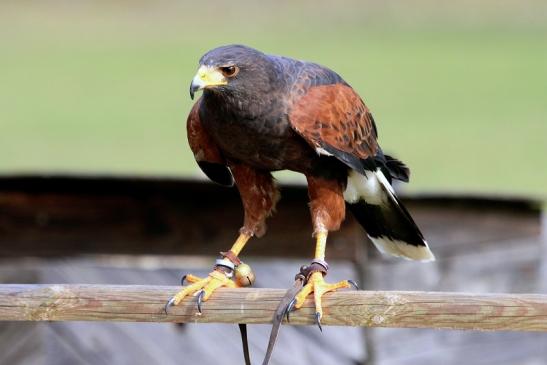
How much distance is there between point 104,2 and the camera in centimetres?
2797

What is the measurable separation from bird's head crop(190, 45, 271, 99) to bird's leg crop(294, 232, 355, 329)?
2.10 ft

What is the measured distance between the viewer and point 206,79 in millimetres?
4133

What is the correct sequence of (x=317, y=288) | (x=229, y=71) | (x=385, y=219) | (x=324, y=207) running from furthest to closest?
1. (x=385, y=219)
2. (x=324, y=207)
3. (x=229, y=71)
4. (x=317, y=288)

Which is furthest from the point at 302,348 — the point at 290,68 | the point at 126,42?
the point at 126,42

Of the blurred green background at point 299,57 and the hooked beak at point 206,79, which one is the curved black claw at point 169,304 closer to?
the hooked beak at point 206,79


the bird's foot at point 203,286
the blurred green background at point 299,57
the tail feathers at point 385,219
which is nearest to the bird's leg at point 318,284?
the bird's foot at point 203,286

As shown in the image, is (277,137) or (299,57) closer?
(277,137)

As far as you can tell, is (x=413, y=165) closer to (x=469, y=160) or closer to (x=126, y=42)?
(x=469, y=160)

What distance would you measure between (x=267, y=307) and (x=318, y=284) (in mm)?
385

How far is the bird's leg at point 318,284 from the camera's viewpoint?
3807mm

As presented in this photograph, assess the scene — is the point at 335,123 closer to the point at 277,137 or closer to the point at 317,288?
the point at 277,137

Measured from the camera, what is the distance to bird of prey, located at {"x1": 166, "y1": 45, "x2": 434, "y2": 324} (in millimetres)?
4270

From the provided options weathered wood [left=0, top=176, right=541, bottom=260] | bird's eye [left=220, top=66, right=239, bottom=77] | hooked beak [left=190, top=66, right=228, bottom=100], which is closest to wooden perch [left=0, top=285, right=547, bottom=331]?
hooked beak [left=190, top=66, right=228, bottom=100]

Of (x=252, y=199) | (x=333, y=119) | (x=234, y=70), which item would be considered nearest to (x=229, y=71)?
(x=234, y=70)
